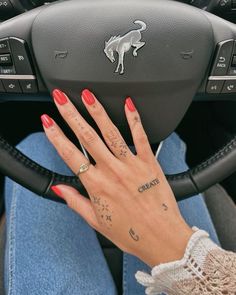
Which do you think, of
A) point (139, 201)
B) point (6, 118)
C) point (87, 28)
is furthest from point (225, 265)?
point (6, 118)

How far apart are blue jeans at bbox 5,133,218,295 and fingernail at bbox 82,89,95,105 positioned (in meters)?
0.28

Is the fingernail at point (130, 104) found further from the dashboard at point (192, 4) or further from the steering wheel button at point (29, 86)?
the dashboard at point (192, 4)

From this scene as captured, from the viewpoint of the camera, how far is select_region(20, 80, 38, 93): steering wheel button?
2.44ft

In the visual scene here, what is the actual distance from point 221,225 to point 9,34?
57 centimetres

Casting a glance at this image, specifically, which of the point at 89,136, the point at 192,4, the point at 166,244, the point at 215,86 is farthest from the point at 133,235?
the point at 192,4

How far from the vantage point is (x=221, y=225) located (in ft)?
3.39

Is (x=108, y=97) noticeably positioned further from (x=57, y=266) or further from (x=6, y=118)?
(x=6, y=118)

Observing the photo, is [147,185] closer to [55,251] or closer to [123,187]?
[123,187]

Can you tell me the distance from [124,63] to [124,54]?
0.04 feet

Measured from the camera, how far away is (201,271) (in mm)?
690

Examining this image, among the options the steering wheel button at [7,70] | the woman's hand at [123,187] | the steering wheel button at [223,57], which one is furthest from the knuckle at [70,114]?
the steering wheel button at [223,57]

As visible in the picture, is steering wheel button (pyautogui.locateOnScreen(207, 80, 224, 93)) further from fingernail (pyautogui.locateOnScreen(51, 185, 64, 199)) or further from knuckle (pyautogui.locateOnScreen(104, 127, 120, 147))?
fingernail (pyautogui.locateOnScreen(51, 185, 64, 199))

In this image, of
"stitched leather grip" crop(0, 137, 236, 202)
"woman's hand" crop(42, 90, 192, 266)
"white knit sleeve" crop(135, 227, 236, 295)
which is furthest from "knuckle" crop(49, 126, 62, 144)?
"white knit sleeve" crop(135, 227, 236, 295)

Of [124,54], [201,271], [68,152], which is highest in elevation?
[124,54]
